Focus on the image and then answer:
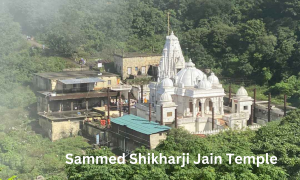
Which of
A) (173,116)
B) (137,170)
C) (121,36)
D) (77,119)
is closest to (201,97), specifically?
(173,116)

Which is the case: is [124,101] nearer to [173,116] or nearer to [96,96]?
[96,96]

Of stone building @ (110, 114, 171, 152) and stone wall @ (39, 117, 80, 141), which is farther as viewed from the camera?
stone wall @ (39, 117, 80, 141)

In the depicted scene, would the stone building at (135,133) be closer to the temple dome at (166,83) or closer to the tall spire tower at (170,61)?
the temple dome at (166,83)

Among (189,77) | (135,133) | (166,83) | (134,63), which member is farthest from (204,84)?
(134,63)

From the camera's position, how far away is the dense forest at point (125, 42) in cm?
2916

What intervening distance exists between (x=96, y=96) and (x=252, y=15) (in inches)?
644

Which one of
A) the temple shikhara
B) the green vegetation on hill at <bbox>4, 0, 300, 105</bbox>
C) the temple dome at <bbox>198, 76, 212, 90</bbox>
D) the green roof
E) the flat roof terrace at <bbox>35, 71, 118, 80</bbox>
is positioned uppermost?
the green vegetation on hill at <bbox>4, 0, 300, 105</bbox>

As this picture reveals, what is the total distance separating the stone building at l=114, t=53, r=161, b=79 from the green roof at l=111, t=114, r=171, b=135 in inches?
337

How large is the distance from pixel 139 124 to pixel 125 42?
1593 cm

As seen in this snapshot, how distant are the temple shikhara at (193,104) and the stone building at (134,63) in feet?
20.8

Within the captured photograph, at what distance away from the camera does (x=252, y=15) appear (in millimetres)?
46375

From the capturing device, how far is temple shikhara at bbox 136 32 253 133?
29953 mm

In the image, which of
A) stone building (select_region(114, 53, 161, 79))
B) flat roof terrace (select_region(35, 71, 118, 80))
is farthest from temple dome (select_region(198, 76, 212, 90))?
stone building (select_region(114, 53, 161, 79))

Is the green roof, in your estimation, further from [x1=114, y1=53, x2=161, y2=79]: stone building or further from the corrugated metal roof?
[x1=114, y1=53, x2=161, y2=79]: stone building
